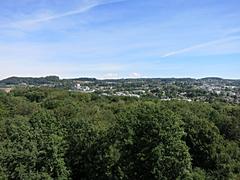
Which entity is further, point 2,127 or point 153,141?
point 2,127

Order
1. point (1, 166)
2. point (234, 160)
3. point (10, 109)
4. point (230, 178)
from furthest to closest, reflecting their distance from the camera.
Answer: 1. point (10, 109)
2. point (234, 160)
3. point (230, 178)
4. point (1, 166)

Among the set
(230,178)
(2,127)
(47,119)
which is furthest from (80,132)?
(2,127)

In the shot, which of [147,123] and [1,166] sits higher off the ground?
[147,123]

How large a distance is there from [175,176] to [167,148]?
7.15 ft

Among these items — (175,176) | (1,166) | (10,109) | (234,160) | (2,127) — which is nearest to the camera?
(175,176)

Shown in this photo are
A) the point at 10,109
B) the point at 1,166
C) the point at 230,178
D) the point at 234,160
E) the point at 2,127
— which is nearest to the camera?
the point at 1,166

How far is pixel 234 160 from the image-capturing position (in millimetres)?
39500

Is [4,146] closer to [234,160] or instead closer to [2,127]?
[2,127]

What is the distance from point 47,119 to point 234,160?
1897cm

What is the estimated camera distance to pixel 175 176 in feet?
99.5

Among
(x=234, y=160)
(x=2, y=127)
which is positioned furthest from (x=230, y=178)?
(x=2, y=127)

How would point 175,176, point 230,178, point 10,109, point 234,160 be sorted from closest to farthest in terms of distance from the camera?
point 175,176
point 230,178
point 234,160
point 10,109

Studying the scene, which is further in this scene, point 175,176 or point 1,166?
point 1,166

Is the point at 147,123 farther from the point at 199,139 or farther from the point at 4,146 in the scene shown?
the point at 4,146
